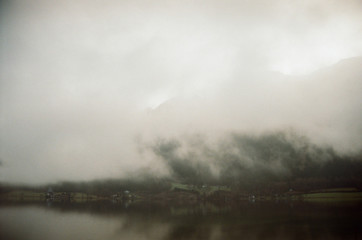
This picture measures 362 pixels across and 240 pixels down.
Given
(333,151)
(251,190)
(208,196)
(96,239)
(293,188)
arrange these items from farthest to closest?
1. (208,196)
2. (251,190)
3. (293,188)
4. (333,151)
5. (96,239)

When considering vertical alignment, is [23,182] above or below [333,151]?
below

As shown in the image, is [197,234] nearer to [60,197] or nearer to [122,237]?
[122,237]

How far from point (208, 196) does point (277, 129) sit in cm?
7043

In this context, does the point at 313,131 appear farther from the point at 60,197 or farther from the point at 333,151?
the point at 60,197

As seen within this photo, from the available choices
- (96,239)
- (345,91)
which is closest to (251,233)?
(96,239)

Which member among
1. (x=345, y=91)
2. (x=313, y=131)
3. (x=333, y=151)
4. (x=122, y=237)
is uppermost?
(x=345, y=91)

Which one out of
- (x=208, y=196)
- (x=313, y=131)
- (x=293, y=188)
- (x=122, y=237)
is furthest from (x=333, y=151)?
(x=122, y=237)

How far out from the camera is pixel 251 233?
29719mm

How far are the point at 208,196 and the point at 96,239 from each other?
6979 inches

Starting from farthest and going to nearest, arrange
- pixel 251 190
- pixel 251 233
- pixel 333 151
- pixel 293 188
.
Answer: pixel 251 190, pixel 293 188, pixel 333 151, pixel 251 233

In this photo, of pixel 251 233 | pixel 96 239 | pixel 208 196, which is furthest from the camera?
pixel 208 196

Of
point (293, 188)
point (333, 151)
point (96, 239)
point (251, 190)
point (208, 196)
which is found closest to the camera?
point (96, 239)

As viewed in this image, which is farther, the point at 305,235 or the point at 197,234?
the point at 197,234

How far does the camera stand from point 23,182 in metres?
164
